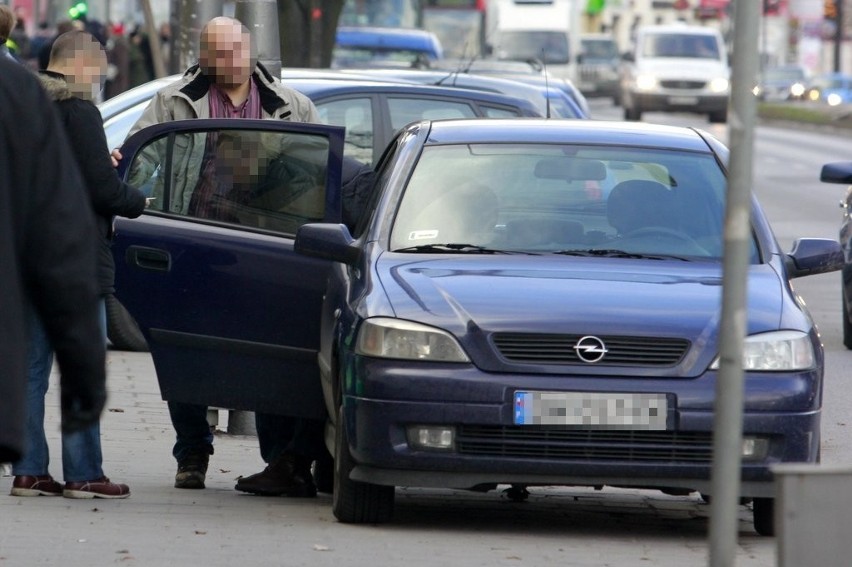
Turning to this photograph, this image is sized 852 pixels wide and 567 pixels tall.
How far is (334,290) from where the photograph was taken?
729 centimetres

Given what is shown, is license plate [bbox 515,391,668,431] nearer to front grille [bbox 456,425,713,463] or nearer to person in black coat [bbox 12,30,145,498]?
front grille [bbox 456,425,713,463]

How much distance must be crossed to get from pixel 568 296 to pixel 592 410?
1.51 ft

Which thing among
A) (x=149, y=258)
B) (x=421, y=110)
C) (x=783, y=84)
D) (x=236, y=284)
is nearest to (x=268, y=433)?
(x=236, y=284)

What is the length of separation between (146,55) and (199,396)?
83.9 feet

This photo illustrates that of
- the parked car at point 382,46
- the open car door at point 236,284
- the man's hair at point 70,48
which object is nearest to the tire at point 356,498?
the open car door at point 236,284

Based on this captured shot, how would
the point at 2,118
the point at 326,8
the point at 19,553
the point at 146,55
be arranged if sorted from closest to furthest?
1. the point at 2,118
2. the point at 19,553
3. the point at 326,8
4. the point at 146,55

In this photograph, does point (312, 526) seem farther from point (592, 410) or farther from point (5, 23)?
point (5, 23)

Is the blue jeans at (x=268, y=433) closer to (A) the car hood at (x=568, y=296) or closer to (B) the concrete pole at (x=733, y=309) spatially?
(A) the car hood at (x=568, y=296)

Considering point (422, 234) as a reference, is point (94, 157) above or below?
above

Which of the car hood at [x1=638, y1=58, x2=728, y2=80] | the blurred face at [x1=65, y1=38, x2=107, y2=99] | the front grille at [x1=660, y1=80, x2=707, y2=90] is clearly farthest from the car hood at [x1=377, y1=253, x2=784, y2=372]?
the car hood at [x1=638, y1=58, x2=728, y2=80]

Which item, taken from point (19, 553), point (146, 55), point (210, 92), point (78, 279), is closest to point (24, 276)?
point (78, 279)

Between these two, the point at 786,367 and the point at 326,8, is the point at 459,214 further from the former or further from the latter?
the point at 326,8

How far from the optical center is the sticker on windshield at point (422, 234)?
7348mm

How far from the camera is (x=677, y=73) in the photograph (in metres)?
45.2
